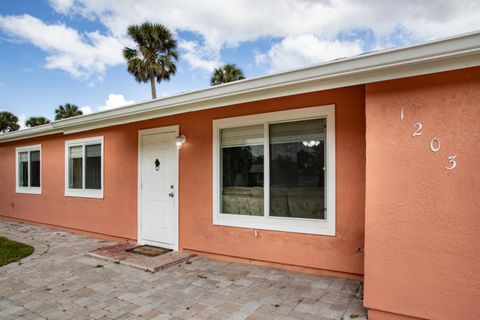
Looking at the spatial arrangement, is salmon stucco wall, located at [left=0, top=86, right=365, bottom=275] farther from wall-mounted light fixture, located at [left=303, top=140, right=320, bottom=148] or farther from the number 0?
the number 0

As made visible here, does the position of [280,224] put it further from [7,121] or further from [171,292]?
[7,121]

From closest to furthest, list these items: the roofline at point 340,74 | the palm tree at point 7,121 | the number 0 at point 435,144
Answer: the roofline at point 340,74 → the number 0 at point 435,144 → the palm tree at point 7,121

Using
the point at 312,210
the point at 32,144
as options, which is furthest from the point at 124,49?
the point at 312,210

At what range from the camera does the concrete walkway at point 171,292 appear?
2859mm

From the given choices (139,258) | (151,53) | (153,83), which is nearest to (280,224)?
(139,258)

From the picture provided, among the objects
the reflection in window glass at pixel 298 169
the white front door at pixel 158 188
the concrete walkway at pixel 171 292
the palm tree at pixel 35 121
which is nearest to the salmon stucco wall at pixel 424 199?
the concrete walkway at pixel 171 292

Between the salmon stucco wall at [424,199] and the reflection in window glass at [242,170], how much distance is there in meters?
1.82

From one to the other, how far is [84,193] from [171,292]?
177 inches

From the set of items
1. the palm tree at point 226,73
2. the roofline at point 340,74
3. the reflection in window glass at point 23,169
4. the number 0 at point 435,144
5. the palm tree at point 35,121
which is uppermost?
the palm tree at point 226,73

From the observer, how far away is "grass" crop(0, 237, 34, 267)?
4.79m

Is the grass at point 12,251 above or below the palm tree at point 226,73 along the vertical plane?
below

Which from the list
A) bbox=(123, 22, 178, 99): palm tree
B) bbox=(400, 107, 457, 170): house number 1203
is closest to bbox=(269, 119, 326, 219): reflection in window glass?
bbox=(400, 107, 457, 170): house number 1203

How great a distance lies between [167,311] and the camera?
2910mm

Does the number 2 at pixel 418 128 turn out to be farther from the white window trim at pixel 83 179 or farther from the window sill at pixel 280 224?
the white window trim at pixel 83 179
